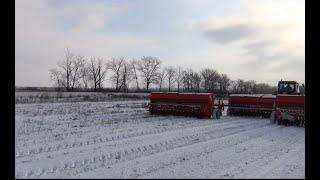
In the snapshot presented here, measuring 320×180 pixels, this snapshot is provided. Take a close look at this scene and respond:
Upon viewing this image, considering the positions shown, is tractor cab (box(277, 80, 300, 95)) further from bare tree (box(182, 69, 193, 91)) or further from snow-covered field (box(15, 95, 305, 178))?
bare tree (box(182, 69, 193, 91))

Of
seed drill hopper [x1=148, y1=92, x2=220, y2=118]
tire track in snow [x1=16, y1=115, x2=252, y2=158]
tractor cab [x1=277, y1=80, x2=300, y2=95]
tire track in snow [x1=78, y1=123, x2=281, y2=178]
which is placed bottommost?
tire track in snow [x1=78, y1=123, x2=281, y2=178]

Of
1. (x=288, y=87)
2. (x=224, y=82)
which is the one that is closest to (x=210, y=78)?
(x=224, y=82)

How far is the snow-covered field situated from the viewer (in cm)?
909

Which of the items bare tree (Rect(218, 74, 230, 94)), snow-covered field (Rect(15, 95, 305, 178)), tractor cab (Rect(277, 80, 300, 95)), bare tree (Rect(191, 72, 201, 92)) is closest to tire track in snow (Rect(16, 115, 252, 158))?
snow-covered field (Rect(15, 95, 305, 178))

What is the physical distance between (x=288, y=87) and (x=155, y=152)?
21.5 m

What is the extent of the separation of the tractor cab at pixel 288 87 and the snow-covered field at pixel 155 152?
1361 centimetres

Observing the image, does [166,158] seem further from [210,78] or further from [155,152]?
[210,78]

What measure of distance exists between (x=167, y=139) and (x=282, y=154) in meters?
3.65

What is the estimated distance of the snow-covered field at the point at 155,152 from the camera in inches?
358

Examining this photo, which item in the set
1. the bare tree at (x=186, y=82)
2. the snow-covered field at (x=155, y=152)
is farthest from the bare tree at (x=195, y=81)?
the snow-covered field at (x=155, y=152)

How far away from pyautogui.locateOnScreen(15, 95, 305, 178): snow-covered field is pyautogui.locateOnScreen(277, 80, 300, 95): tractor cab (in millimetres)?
13614
